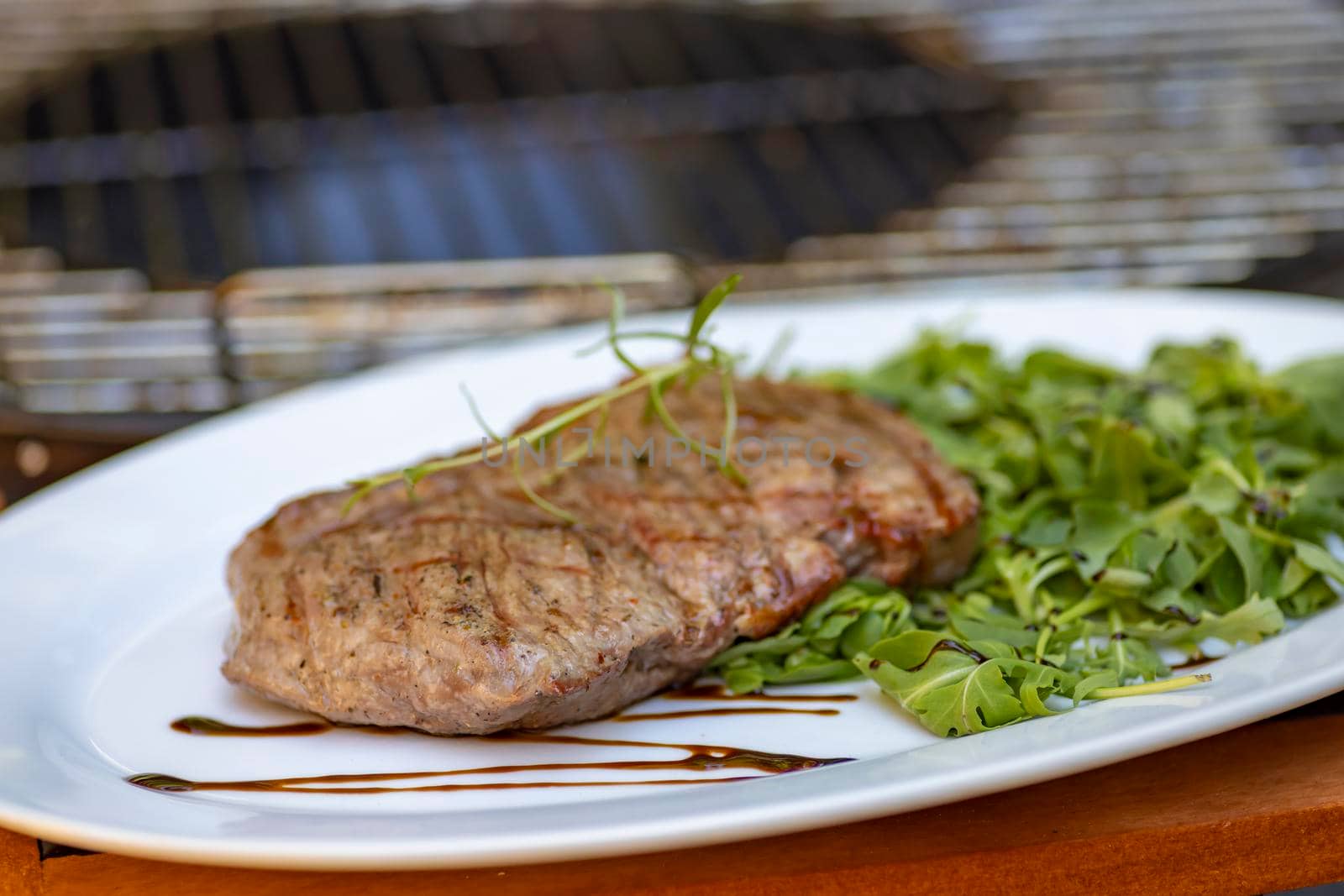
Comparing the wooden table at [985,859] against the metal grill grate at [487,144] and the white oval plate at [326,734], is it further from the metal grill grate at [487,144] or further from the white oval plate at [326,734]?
the metal grill grate at [487,144]

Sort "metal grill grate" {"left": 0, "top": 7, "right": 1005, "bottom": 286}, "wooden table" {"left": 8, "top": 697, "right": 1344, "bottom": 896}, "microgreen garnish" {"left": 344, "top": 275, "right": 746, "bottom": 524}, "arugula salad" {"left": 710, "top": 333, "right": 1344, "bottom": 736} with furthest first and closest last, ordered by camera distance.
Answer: "metal grill grate" {"left": 0, "top": 7, "right": 1005, "bottom": 286}, "microgreen garnish" {"left": 344, "top": 275, "right": 746, "bottom": 524}, "arugula salad" {"left": 710, "top": 333, "right": 1344, "bottom": 736}, "wooden table" {"left": 8, "top": 697, "right": 1344, "bottom": 896}

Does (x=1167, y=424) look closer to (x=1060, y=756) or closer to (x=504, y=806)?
(x=1060, y=756)

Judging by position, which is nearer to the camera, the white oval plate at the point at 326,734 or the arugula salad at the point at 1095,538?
the white oval plate at the point at 326,734

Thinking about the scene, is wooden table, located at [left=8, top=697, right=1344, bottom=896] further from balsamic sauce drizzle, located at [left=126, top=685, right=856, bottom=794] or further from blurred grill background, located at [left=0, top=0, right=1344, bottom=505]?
blurred grill background, located at [left=0, top=0, right=1344, bottom=505]

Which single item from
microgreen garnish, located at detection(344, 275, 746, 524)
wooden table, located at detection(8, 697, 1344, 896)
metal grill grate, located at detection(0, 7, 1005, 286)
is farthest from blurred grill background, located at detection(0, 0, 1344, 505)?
wooden table, located at detection(8, 697, 1344, 896)

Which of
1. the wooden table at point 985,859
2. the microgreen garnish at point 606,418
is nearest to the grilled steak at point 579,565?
the microgreen garnish at point 606,418

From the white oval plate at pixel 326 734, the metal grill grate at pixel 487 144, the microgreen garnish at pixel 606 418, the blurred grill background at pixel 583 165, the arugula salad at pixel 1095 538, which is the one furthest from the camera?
the metal grill grate at pixel 487 144
